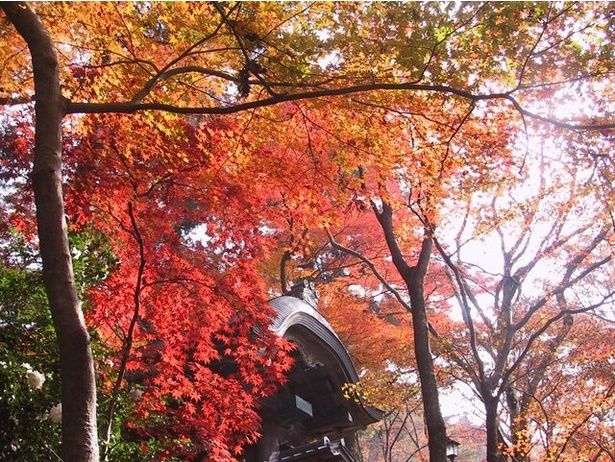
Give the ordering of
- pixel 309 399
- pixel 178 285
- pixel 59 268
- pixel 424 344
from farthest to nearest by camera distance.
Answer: pixel 309 399
pixel 424 344
pixel 178 285
pixel 59 268

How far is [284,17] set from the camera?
4.83 m

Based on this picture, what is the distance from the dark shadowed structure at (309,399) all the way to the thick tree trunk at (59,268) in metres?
4.40

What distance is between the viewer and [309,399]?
9898 millimetres

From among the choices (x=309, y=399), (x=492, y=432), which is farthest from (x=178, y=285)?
(x=492, y=432)

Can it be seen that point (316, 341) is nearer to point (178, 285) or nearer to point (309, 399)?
point (309, 399)

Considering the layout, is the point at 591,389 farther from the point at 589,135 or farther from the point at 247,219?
the point at 247,219

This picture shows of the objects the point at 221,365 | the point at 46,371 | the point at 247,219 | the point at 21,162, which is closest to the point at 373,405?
the point at 221,365

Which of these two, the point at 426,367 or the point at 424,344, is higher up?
the point at 424,344

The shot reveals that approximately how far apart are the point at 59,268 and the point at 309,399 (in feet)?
24.1

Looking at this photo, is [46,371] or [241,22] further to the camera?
[46,371]

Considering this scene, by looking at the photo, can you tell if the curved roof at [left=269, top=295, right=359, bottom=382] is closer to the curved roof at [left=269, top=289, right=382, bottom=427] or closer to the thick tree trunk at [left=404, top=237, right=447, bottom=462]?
the curved roof at [left=269, top=289, right=382, bottom=427]

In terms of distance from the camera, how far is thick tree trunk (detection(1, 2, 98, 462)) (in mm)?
3143

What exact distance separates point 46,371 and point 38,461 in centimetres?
88

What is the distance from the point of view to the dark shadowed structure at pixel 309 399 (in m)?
8.09
